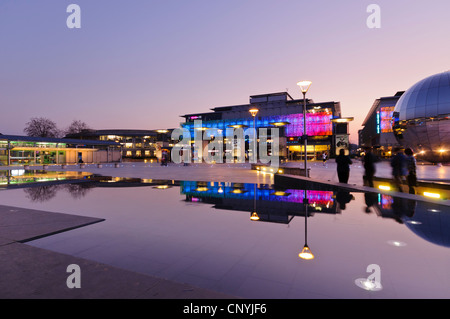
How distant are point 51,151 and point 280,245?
2221 inches

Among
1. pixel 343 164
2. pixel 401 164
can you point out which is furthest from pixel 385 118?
pixel 343 164

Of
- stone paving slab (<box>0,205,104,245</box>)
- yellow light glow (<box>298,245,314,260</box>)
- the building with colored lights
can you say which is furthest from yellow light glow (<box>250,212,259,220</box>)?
the building with colored lights

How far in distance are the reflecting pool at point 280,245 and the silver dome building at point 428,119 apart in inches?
645

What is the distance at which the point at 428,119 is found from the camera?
19.6 metres

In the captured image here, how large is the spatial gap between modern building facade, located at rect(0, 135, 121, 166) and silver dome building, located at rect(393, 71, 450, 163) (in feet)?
145

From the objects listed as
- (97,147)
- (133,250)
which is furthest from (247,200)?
(97,147)

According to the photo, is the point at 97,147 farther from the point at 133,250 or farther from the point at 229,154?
the point at 133,250

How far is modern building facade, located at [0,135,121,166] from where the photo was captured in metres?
39.7

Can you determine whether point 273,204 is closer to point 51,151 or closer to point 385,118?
point 51,151

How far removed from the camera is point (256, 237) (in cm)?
478

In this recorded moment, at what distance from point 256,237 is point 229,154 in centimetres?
5955

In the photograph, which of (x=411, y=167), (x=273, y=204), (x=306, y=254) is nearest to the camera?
(x=306, y=254)

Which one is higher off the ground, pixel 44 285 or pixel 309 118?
pixel 309 118

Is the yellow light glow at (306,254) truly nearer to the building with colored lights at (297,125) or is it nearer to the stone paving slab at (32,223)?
the stone paving slab at (32,223)
